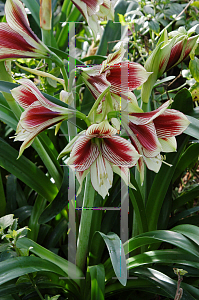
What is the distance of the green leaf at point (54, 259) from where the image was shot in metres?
0.70

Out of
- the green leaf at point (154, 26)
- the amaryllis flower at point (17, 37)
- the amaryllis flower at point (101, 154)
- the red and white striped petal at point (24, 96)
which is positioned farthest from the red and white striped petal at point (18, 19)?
the green leaf at point (154, 26)

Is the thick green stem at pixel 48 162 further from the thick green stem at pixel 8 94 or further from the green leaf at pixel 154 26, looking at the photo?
the green leaf at pixel 154 26

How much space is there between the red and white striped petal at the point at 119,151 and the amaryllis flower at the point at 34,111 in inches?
3.9

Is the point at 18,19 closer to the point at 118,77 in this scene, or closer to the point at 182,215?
the point at 118,77

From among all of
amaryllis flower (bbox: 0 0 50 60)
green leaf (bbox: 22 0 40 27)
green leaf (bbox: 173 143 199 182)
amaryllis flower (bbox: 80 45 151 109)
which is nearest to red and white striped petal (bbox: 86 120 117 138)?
amaryllis flower (bbox: 80 45 151 109)

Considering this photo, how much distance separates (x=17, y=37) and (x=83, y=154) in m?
0.29

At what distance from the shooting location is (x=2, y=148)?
0.81m

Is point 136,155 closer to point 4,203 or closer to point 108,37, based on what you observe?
point 4,203

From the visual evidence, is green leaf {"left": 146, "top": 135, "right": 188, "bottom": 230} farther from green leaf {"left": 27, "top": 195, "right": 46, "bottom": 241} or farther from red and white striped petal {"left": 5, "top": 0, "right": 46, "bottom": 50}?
red and white striped petal {"left": 5, "top": 0, "right": 46, "bottom": 50}

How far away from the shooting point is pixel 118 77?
1.85 ft

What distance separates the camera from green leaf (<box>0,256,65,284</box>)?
58 centimetres

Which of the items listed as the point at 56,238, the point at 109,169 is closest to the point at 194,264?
the point at 109,169

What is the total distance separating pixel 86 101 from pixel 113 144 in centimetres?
66

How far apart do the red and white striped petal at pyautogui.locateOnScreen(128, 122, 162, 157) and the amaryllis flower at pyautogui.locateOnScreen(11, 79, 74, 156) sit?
13 cm
